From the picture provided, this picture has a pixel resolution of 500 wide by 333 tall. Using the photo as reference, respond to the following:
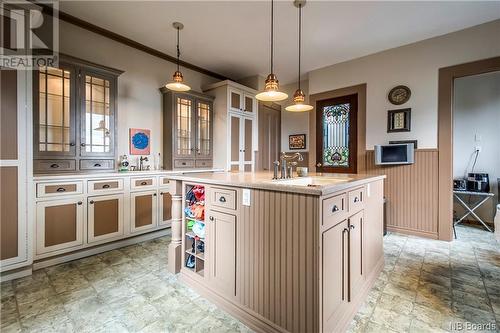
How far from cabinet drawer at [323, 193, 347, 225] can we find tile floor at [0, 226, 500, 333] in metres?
0.82

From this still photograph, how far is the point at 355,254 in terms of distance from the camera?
5.90ft

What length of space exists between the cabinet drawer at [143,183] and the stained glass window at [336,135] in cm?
319

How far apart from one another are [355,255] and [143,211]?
2711 millimetres

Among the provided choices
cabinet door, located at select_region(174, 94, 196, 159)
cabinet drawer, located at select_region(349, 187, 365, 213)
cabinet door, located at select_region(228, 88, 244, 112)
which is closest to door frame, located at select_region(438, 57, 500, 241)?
cabinet drawer, located at select_region(349, 187, 365, 213)

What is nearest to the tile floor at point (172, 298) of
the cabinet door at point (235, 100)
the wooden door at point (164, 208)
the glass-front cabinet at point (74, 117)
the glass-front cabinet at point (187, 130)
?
the wooden door at point (164, 208)

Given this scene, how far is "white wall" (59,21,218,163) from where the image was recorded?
3041 millimetres

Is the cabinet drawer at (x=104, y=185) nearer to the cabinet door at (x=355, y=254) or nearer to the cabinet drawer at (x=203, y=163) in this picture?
the cabinet drawer at (x=203, y=163)

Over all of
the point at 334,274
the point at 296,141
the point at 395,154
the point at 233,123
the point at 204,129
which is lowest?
the point at 334,274

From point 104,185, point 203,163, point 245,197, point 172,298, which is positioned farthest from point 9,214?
point 203,163

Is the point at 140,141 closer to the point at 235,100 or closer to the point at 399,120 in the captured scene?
the point at 235,100

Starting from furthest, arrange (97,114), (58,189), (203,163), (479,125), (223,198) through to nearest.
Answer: (203,163) → (479,125) → (97,114) → (58,189) → (223,198)

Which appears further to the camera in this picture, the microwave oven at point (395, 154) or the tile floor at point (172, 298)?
the microwave oven at point (395, 154)

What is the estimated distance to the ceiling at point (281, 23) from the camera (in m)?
2.70

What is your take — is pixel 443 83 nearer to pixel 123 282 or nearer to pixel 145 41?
pixel 145 41
